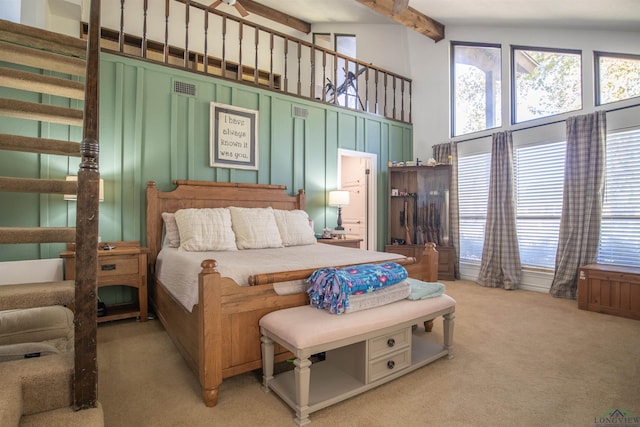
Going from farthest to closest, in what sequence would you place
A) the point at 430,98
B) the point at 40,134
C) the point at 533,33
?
the point at 430,98 → the point at 533,33 → the point at 40,134

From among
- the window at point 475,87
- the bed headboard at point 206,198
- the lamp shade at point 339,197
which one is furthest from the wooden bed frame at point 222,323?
the window at point 475,87

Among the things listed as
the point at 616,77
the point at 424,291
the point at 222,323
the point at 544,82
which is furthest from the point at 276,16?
the point at 222,323

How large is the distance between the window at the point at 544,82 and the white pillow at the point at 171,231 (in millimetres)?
4840

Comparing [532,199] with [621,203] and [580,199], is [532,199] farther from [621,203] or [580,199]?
[621,203]

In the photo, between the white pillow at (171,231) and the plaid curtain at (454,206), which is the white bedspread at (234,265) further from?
the plaid curtain at (454,206)

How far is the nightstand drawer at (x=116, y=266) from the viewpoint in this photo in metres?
3.01

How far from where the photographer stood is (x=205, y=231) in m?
3.17

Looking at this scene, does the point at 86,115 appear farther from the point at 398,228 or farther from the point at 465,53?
the point at 465,53

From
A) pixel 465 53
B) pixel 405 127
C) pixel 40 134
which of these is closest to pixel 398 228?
pixel 405 127

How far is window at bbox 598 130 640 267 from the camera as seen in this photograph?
375 centimetres

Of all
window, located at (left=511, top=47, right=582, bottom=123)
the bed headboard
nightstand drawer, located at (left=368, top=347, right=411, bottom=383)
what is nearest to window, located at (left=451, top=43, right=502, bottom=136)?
window, located at (left=511, top=47, right=582, bottom=123)

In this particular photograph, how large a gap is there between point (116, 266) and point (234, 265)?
1.54 m

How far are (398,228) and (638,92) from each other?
341cm

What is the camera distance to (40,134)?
3.12m
